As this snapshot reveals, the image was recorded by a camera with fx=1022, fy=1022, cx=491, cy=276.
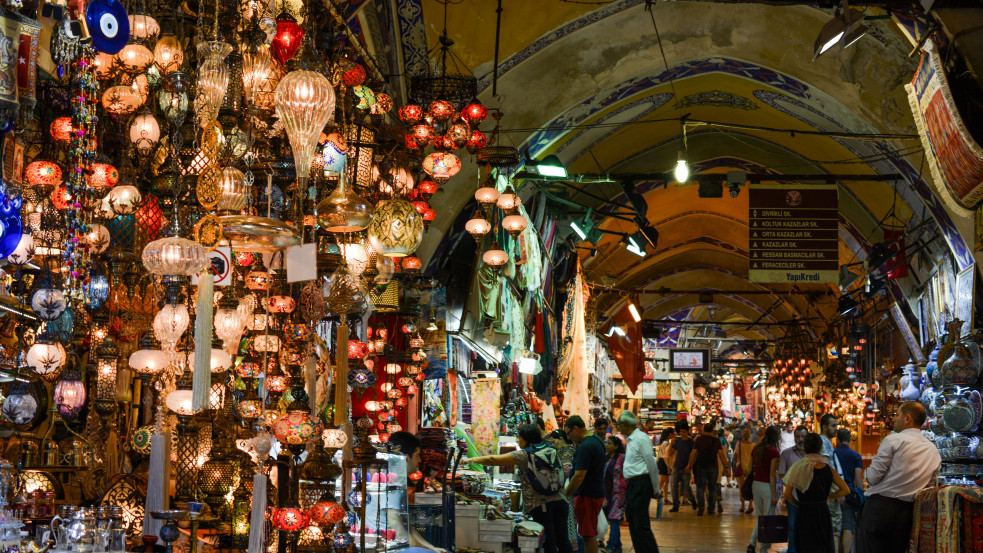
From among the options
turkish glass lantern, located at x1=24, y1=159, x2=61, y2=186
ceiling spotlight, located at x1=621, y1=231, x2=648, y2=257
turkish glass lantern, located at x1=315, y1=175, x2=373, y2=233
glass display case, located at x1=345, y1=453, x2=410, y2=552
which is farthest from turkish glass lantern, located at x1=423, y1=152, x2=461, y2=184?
ceiling spotlight, located at x1=621, y1=231, x2=648, y2=257

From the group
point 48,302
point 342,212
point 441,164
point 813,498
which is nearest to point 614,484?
point 813,498

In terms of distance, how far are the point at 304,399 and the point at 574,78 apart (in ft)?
24.1

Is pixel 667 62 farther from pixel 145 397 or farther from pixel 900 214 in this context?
pixel 145 397

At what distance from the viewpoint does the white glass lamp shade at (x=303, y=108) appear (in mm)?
4066

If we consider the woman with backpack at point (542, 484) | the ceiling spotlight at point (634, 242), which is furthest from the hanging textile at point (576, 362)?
the woman with backpack at point (542, 484)

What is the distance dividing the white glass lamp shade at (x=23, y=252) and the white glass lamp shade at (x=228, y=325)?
3.27ft

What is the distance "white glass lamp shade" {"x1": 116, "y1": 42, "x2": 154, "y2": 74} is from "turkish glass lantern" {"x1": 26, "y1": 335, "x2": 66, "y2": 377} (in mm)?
1223

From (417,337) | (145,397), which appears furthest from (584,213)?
(145,397)

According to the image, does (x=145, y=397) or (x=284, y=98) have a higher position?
(x=284, y=98)

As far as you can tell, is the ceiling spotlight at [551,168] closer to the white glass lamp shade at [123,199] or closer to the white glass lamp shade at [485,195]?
the white glass lamp shade at [485,195]

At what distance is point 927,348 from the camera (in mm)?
12953

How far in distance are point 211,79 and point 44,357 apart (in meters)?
1.38

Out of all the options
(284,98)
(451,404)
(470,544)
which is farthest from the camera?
(451,404)

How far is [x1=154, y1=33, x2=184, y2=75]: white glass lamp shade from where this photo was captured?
14.8 ft
